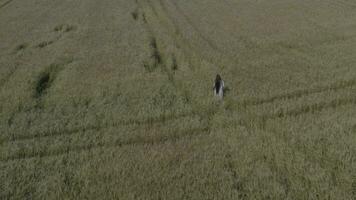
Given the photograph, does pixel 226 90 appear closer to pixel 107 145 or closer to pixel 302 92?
pixel 302 92

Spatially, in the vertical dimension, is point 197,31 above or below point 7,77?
below

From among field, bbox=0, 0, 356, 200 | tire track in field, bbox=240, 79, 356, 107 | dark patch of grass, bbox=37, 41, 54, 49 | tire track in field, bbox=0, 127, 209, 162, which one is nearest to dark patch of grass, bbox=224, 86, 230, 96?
field, bbox=0, 0, 356, 200

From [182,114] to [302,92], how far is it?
111 inches

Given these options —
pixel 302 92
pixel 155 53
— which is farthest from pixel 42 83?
pixel 302 92

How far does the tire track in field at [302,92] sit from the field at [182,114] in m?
0.02

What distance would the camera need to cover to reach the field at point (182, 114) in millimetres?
5152

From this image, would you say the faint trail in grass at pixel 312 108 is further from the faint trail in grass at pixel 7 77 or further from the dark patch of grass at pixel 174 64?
the faint trail in grass at pixel 7 77

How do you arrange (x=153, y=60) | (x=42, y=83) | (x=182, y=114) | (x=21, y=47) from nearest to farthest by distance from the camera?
(x=182, y=114)
(x=42, y=83)
(x=153, y=60)
(x=21, y=47)

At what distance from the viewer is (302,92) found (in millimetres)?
7758


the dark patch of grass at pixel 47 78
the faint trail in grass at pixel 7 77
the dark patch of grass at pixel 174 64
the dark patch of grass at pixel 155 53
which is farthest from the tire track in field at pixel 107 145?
the dark patch of grass at pixel 155 53

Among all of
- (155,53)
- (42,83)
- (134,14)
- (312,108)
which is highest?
(42,83)

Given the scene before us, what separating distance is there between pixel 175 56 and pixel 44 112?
4.86m

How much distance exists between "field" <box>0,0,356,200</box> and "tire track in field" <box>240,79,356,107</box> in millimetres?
24

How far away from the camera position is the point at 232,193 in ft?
15.8
